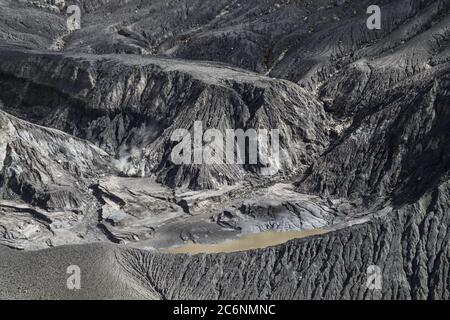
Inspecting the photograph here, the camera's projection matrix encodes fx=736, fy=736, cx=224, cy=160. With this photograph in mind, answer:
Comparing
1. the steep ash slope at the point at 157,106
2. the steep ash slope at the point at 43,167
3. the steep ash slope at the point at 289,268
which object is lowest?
the steep ash slope at the point at 289,268

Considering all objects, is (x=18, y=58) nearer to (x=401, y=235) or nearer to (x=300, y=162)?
(x=300, y=162)

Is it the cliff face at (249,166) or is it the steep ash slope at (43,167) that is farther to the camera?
the steep ash slope at (43,167)

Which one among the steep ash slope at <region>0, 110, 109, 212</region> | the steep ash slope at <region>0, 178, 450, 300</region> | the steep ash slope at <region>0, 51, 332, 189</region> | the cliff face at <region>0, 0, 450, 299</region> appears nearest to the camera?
the steep ash slope at <region>0, 178, 450, 300</region>

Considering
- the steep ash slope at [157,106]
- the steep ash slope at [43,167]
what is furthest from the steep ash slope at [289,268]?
the steep ash slope at [157,106]

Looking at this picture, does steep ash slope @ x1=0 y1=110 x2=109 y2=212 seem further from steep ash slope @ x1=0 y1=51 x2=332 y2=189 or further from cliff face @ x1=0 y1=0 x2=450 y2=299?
steep ash slope @ x1=0 y1=51 x2=332 y2=189

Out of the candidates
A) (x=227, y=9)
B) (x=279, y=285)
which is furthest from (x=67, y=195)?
(x=227, y=9)

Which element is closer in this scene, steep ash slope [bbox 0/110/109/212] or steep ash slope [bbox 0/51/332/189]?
steep ash slope [bbox 0/110/109/212]

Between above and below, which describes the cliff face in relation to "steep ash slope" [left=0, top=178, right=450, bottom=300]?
above

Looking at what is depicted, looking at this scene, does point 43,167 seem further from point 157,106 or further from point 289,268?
point 289,268

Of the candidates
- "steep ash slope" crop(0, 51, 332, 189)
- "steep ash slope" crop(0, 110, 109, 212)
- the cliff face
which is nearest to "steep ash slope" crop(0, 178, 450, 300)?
the cliff face

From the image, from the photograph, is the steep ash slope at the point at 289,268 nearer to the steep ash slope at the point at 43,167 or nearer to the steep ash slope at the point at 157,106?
the steep ash slope at the point at 43,167
